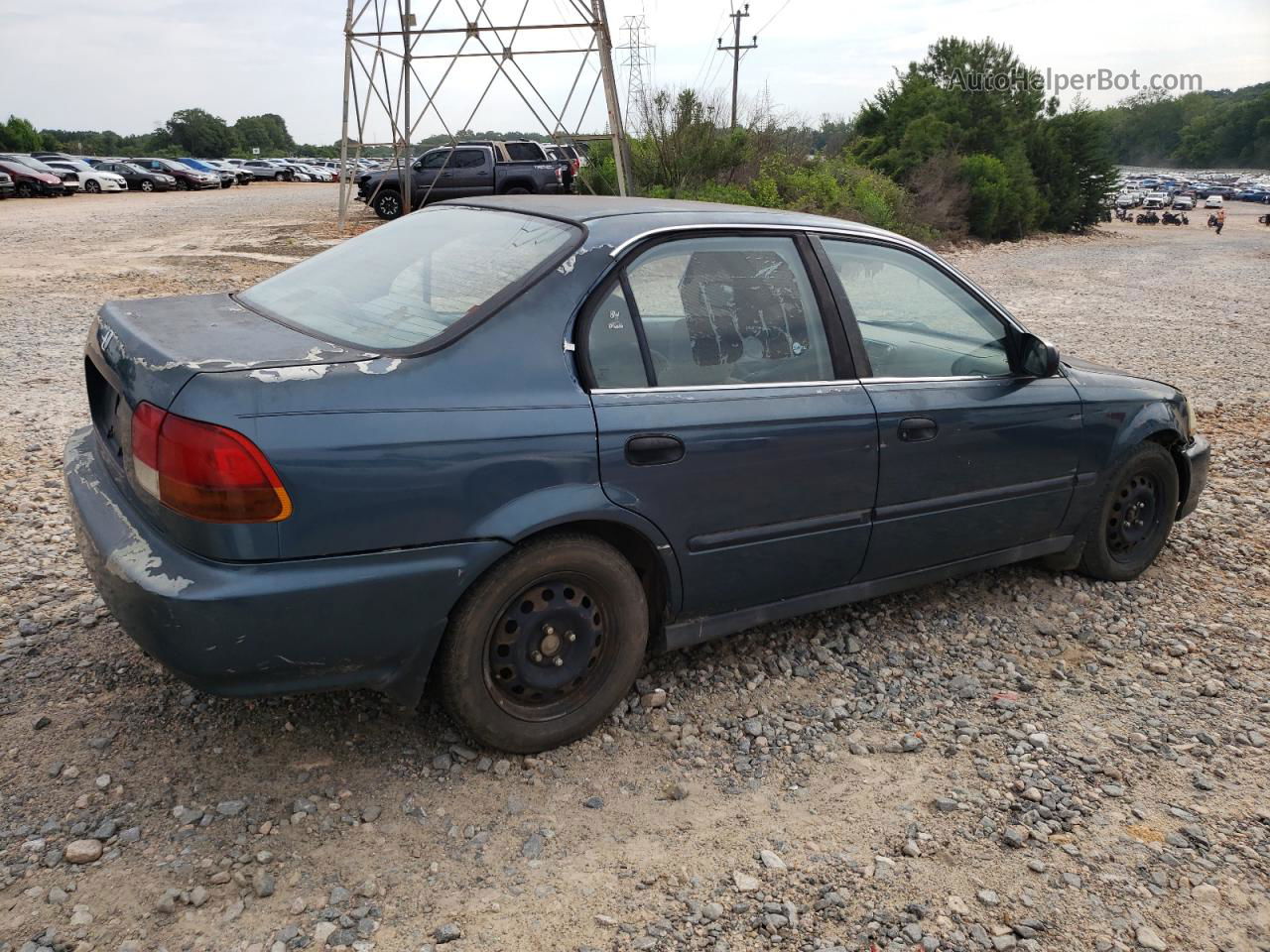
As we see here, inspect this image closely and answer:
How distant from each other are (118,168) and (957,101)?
33035 mm

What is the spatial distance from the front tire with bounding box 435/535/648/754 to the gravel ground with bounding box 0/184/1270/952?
147 millimetres

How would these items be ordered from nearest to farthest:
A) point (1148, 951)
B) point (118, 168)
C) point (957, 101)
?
point (1148, 951) < point (957, 101) < point (118, 168)

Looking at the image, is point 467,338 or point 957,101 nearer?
point 467,338

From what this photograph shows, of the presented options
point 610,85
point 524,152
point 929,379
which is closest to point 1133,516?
point 929,379

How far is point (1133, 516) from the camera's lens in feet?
15.2

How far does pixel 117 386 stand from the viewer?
9.37 feet

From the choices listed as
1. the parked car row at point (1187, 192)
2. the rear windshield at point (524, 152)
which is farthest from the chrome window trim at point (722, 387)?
the parked car row at point (1187, 192)

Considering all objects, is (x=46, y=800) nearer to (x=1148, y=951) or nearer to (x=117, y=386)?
(x=117, y=386)

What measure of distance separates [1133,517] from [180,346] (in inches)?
156

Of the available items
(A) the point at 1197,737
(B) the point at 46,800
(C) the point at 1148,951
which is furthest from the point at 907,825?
(B) the point at 46,800

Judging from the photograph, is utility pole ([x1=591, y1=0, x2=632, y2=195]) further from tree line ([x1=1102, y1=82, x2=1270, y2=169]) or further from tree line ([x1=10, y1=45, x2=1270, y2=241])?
tree line ([x1=1102, y1=82, x2=1270, y2=169])

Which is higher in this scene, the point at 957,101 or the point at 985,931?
the point at 957,101

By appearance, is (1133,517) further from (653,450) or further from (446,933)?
(446,933)

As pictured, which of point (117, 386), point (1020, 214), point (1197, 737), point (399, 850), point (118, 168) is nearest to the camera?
point (399, 850)
